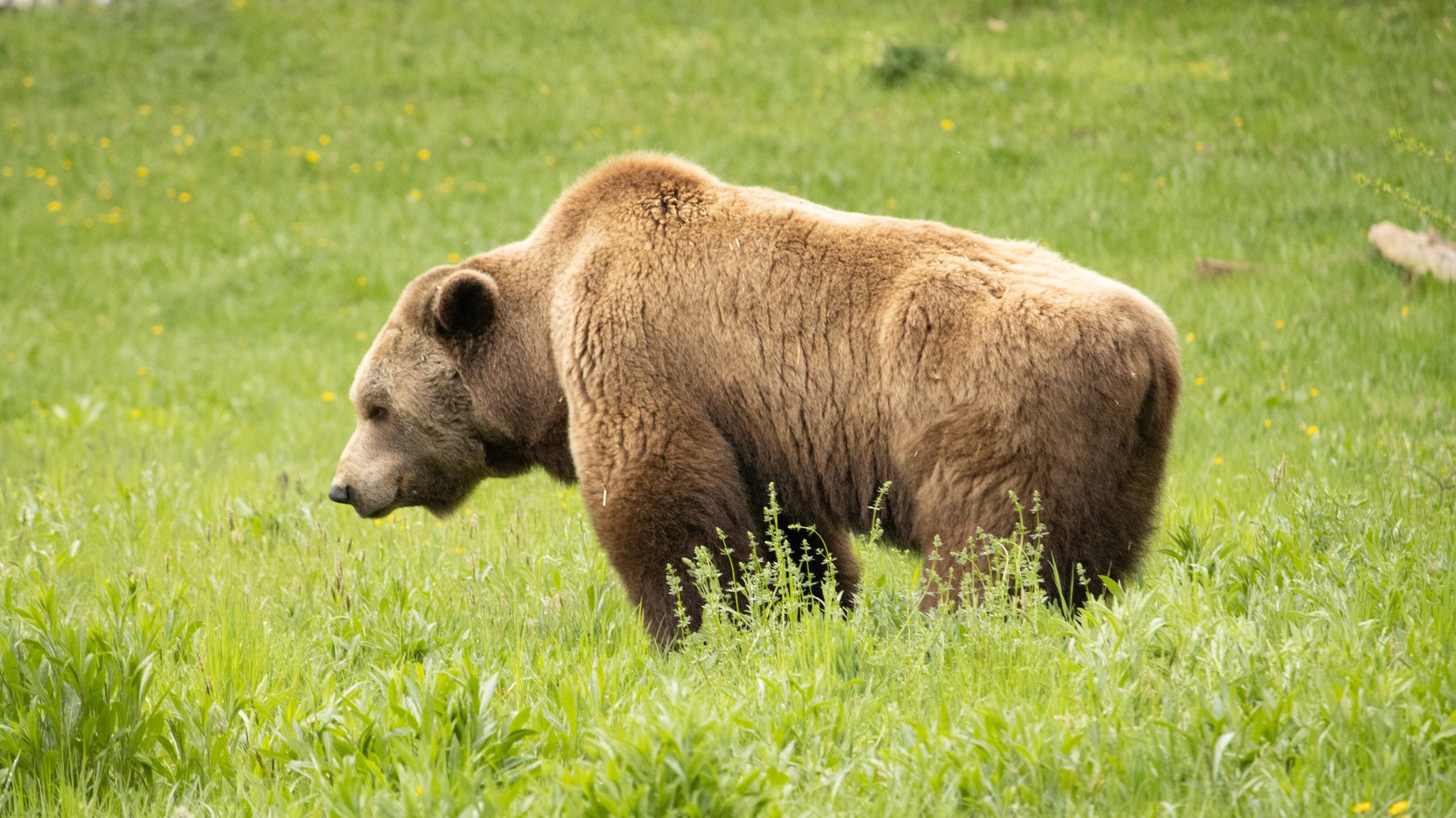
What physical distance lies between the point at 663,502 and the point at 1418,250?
809 cm

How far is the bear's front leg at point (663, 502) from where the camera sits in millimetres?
4801

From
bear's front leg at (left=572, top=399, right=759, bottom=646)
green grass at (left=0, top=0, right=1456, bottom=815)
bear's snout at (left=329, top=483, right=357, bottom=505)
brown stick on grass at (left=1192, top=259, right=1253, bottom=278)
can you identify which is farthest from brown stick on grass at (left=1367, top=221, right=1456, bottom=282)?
bear's snout at (left=329, top=483, right=357, bottom=505)

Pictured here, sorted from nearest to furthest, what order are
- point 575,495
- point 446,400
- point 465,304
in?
point 465,304, point 446,400, point 575,495

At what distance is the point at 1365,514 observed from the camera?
5.18m

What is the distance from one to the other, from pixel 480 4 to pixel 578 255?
55.8 feet

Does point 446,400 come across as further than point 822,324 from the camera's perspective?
Yes

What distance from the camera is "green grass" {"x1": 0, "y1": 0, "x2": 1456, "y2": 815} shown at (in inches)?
129

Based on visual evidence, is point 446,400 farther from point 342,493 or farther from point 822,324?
point 822,324

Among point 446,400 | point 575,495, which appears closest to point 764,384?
point 446,400

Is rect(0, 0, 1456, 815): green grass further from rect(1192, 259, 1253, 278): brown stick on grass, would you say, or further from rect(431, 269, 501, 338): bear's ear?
rect(431, 269, 501, 338): bear's ear

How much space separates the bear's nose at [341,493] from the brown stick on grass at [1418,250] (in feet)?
28.1

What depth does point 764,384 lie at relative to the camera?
4.93 m

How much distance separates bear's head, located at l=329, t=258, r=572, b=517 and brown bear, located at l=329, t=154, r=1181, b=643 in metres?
0.01

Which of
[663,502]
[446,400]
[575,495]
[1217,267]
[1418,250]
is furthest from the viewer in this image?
[1217,267]
